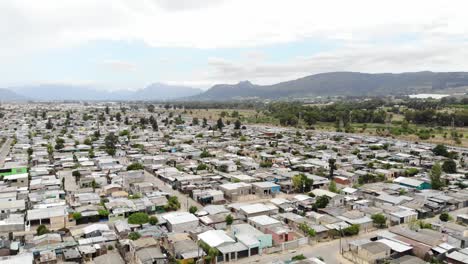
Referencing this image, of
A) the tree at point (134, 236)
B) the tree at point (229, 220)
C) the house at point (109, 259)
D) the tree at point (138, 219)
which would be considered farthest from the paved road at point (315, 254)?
the tree at point (138, 219)

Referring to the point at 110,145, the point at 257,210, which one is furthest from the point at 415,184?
the point at 110,145

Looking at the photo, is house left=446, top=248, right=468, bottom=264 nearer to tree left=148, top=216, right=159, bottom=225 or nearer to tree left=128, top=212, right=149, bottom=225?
tree left=148, top=216, right=159, bottom=225

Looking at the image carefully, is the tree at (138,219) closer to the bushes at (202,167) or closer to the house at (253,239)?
the house at (253,239)

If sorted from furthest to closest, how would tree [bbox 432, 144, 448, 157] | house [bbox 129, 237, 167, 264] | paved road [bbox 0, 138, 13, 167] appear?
1. paved road [bbox 0, 138, 13, 167]
2. tree [bbox 432, 144, 448, 157]
3. house [bbox 129, 237, 167, 264]

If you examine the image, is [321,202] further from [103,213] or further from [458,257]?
[103,213]

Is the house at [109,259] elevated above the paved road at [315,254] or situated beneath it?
elevated above

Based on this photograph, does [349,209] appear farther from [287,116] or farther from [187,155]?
[287,116]

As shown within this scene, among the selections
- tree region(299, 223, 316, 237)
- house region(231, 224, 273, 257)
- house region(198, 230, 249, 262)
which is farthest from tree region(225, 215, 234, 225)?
tree region(299, 223, 316, 237)
